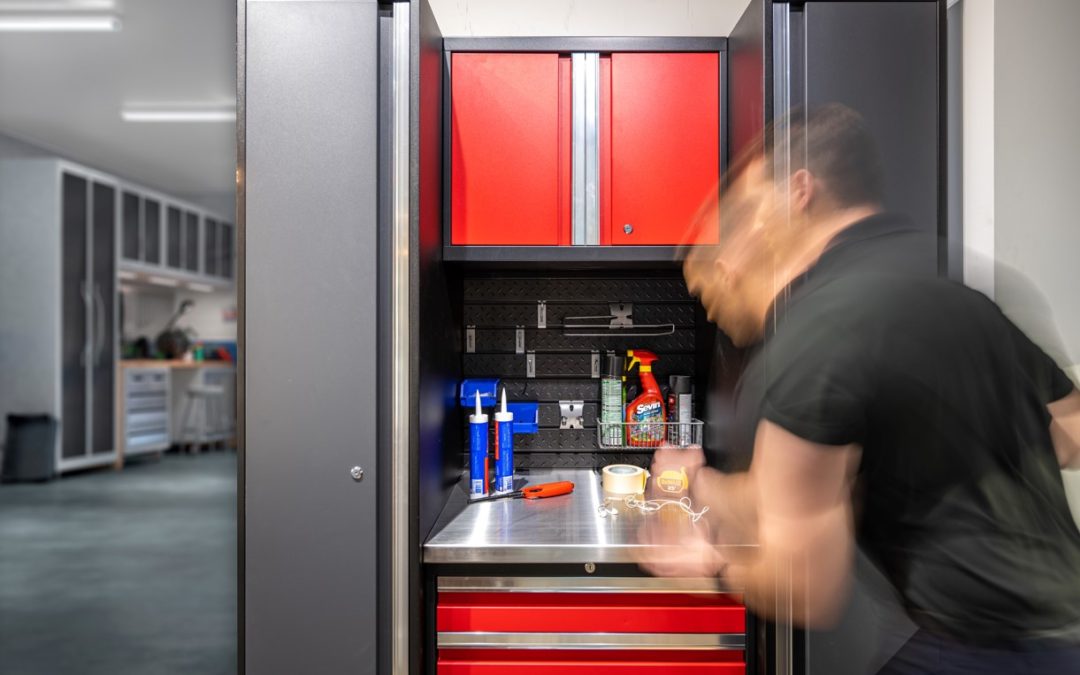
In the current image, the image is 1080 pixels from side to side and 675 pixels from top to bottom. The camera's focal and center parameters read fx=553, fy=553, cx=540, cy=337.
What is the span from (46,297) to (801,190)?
651 centimetres

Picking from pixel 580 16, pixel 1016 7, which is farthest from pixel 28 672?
pixel 1016 7

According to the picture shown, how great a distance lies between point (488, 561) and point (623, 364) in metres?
0.84

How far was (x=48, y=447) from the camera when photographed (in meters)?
5.12

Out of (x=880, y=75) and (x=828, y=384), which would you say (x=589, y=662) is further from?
(x=880, y=75)

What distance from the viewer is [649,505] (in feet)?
5.45

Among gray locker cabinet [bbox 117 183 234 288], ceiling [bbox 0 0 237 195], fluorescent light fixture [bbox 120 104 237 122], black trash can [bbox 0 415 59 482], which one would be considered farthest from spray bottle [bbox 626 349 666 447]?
gray locker cabinet [bbox 117 183 234 288]

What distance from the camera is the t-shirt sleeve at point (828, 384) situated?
921mm

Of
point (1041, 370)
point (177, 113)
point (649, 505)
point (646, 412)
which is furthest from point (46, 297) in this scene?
point (1041, 370)

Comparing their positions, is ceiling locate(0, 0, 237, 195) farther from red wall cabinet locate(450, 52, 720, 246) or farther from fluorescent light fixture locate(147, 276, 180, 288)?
red wall cabinet locate(450, 52, 720, 246)

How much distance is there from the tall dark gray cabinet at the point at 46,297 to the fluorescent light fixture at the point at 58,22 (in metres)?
1.71

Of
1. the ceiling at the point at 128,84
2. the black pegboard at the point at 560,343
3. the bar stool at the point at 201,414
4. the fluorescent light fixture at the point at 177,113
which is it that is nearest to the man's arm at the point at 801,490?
the black pegboard at the point at 560,343

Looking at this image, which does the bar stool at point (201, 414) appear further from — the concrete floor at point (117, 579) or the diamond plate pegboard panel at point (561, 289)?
the diamond plate pegboard panel at point (561, 289)

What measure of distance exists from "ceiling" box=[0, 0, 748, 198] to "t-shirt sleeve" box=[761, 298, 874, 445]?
1.64 metres

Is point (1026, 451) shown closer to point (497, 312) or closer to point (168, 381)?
point (497, 312)
